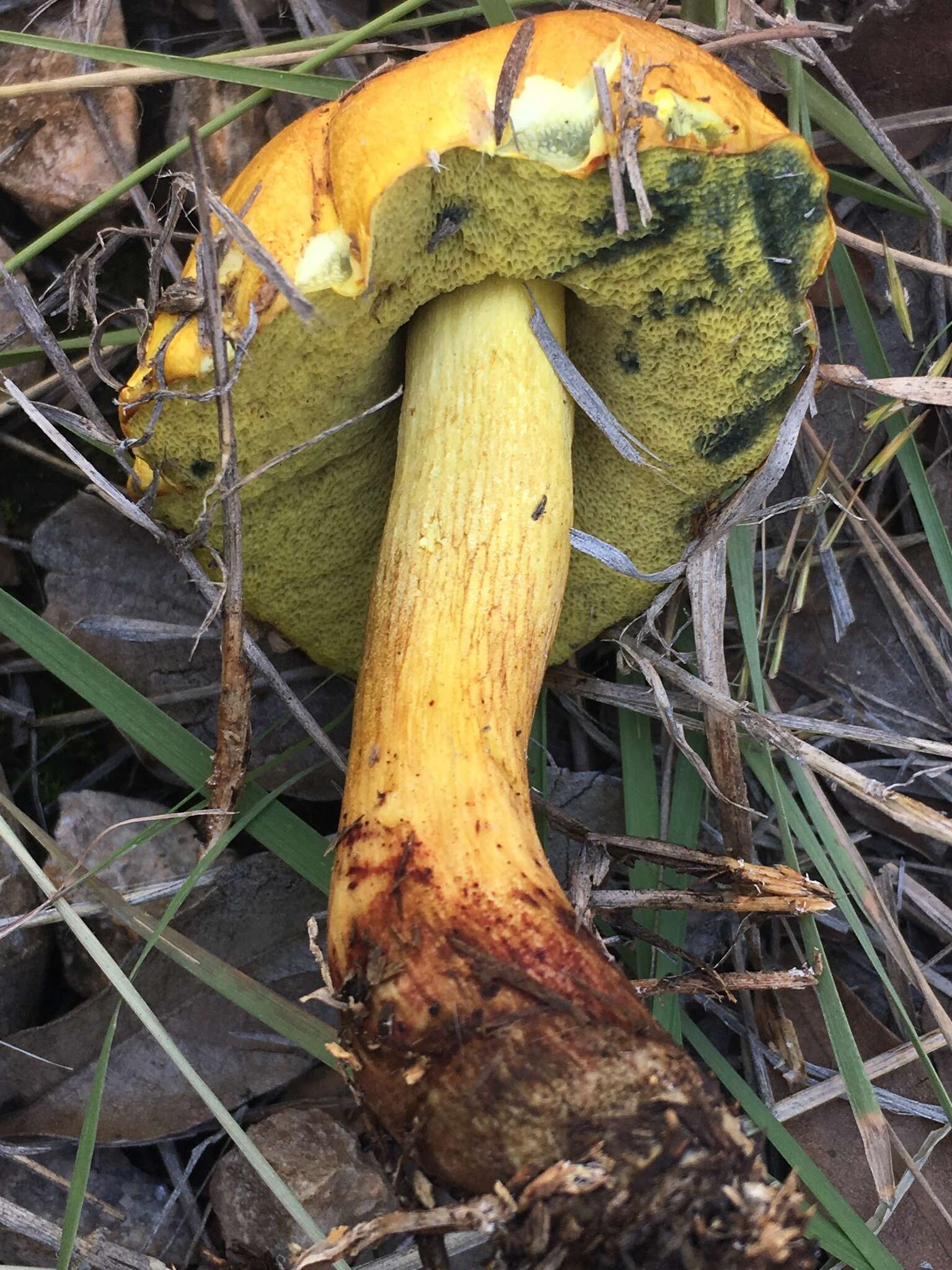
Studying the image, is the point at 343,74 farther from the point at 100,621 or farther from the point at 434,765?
the point at 434,765

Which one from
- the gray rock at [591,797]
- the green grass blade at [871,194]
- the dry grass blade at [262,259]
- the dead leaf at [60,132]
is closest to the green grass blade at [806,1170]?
the gray rock at [591,797]

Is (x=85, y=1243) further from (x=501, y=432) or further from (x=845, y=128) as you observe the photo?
(x=845, y=128)

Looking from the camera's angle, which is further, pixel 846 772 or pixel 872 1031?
pixel 872 1031

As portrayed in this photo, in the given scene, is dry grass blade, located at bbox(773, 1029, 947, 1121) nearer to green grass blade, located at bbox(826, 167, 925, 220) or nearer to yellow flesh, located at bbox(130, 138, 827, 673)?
yellow flesh, located at bbox(130, 138, 827, 673)

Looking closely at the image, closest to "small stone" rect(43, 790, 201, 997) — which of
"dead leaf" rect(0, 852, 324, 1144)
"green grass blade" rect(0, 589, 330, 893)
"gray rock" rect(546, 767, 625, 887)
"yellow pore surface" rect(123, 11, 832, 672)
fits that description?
"dead leaf" rect(0, 852, 324, 1144)

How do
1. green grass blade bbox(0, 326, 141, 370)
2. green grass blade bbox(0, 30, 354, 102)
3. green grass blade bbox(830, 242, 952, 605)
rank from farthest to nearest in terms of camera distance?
green grass blade bbox(830, 242, 952, 605), green grass blade bbox(0, 326, 141, 370), green grass blade bbox(0, 30, 354, 102)

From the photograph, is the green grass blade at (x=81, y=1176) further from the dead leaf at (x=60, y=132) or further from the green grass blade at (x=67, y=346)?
the dead leaf at (x=60, y=132)

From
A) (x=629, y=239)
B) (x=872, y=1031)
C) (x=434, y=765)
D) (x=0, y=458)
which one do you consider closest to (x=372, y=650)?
(x=434, y=765)

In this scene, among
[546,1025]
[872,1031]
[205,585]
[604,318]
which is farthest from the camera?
[872,1031]
